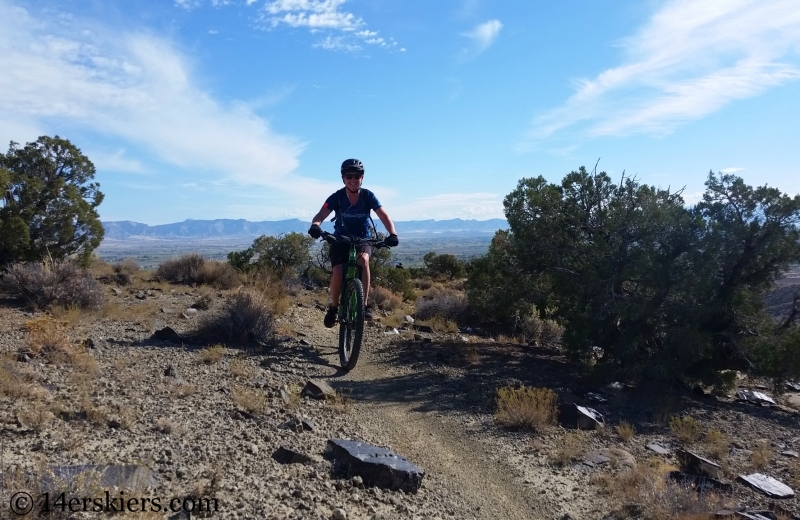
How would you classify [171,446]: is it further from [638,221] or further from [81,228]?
[81,228]

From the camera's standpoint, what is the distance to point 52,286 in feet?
32.2

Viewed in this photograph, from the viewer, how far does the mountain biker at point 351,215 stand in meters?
7.10

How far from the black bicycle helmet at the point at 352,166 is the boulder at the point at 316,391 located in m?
2.73

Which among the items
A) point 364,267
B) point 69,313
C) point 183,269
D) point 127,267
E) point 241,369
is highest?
point 364,267

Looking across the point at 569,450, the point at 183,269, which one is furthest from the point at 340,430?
the point at 183,269

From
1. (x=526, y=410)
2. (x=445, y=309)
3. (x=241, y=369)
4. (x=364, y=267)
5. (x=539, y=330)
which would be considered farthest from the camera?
(x=445, y=309)

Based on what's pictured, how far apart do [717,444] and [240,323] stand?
6.40 metres

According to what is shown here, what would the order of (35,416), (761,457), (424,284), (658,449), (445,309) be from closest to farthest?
→ (35,416), (761,457), (658,449), (445,309), (424,284)

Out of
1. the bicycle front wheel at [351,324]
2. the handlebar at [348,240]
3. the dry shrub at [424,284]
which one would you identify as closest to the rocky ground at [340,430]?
the bicycle front wheel at [351,324]

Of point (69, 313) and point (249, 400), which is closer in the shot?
point (249, 400)

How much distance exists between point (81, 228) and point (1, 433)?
1251cm

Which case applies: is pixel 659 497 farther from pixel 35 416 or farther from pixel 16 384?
pixel 16 384

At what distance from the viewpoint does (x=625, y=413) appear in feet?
21.9

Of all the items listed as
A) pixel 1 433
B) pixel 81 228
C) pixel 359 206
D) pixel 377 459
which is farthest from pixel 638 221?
pixel 81 228
